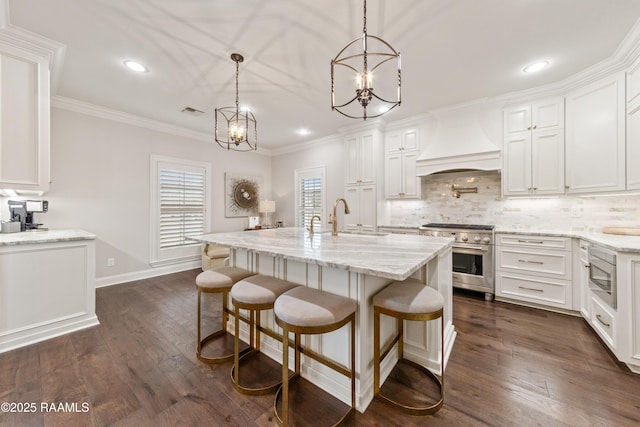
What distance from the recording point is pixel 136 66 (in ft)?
8.69

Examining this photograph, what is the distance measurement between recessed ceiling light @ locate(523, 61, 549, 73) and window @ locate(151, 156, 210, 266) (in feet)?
16.9

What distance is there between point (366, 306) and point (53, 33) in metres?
3.48

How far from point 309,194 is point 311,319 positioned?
14.5 ft

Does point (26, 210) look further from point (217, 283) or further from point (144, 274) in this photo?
point (217, 283)

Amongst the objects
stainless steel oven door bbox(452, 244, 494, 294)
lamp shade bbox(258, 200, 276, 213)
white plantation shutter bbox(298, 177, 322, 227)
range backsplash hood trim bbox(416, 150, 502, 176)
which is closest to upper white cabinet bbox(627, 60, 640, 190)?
range backsplash hood trim bbox(416, 150, 502, 176)

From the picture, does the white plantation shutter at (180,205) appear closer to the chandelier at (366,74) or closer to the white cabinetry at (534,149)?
the chandelier at (366,74)

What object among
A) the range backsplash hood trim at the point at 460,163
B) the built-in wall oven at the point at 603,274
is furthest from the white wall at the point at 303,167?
the built-in wall oven at the point at 603,274

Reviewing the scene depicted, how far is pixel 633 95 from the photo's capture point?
2.38 meters

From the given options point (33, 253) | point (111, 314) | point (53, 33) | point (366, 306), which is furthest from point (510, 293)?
point (53, 33)

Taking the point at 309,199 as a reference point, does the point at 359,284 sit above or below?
below

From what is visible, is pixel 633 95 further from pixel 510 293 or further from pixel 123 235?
pixel 123 235

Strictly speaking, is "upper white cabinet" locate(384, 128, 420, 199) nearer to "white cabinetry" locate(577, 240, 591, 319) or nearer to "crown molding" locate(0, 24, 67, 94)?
"white cabinetry" locate(577, 240, 591, 319)

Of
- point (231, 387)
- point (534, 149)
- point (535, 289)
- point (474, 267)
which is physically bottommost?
point (231, 387)

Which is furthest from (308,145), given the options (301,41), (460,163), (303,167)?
(301,41)
